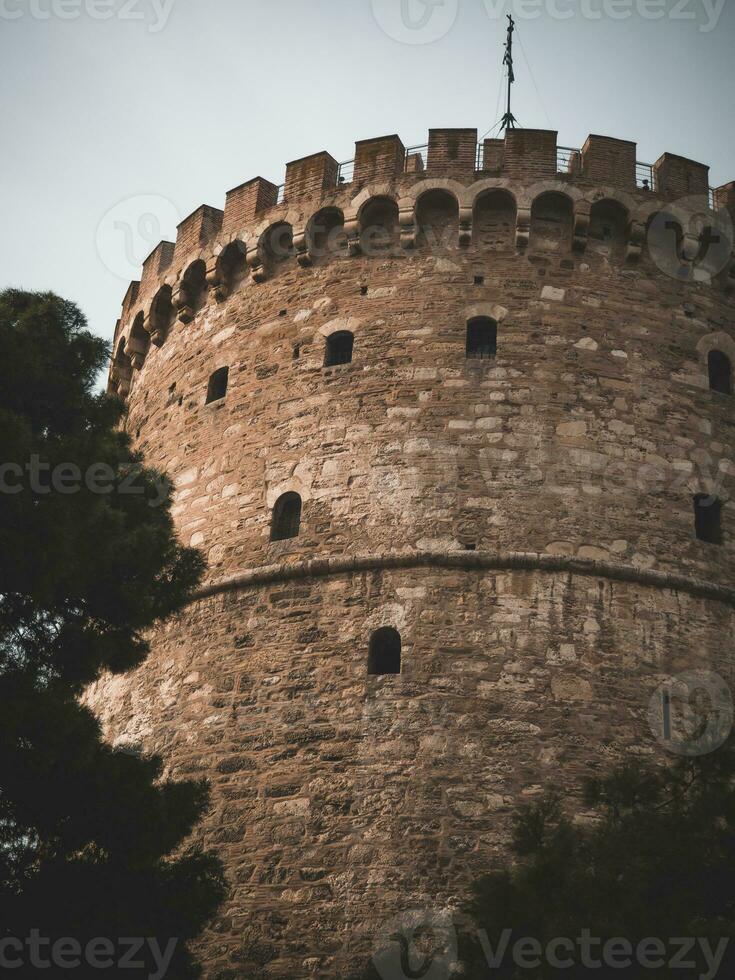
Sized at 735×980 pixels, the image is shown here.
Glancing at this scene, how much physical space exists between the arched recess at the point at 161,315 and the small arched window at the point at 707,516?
6068mm

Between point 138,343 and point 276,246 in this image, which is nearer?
point 276,246

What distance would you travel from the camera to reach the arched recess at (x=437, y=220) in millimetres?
12578

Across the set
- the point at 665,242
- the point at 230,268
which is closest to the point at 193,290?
the point at 230,268

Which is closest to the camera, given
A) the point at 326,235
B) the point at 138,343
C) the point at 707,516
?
the point at 707,516

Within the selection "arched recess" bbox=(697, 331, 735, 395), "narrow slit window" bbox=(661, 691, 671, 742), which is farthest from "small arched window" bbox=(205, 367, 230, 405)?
"narrow slit window" bbox=(661, 691, 671, 742)

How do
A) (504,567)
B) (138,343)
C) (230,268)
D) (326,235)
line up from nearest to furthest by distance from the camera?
(504,567), (326,235), (230,268), (138,343)

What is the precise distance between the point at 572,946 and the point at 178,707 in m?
5.16

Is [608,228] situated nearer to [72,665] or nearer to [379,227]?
[379,227]

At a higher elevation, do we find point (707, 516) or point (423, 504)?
point (707, 516)

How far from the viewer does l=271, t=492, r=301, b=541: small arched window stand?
38.1 ft

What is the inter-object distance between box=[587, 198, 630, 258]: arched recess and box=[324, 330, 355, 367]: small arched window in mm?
2458

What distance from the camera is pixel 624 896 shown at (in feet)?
23.3

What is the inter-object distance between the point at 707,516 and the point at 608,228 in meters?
3.03

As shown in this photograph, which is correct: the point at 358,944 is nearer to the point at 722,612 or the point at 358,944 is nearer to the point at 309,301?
the point at 722,612
